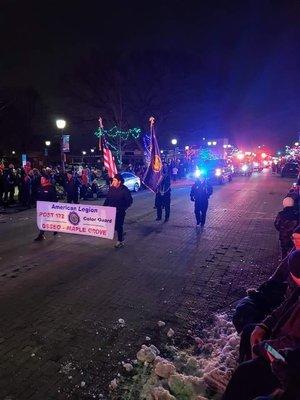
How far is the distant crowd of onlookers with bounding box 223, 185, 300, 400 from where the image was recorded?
95.7 inches

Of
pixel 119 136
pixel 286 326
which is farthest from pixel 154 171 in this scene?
pixel 119 136

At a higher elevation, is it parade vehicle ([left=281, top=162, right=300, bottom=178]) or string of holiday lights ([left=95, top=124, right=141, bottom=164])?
string of holiday lights ([left=95, top=124, right=141, bottom=164])

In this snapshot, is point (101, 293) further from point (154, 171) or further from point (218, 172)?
point (218, 172)

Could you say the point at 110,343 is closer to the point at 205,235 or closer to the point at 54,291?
the point at 54,291

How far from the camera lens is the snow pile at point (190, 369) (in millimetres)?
3887

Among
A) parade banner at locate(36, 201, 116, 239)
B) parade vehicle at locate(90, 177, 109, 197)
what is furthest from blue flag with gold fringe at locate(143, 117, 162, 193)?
parade vehicle at locate(90, 177, 109, 197)

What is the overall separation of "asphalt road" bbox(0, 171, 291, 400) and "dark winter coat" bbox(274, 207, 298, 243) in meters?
1.31

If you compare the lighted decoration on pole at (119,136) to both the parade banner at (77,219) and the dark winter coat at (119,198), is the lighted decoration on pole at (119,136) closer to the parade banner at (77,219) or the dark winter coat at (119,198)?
the parade banner at (77,219)

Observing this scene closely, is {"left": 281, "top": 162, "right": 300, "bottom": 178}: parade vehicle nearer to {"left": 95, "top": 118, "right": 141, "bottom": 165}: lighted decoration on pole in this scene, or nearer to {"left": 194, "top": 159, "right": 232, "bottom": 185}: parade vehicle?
{"left": 194, "top": 159, "right": 232, "bottom": 185}: parade vehicle

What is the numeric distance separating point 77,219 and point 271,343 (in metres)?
7.69

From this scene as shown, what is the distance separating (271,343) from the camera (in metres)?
2.92

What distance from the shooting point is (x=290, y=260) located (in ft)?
9.86

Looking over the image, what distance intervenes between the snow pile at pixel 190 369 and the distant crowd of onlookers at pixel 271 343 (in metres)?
0.67

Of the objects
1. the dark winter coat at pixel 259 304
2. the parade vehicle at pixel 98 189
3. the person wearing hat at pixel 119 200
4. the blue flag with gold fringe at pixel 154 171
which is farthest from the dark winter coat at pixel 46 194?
the parade vehicle at pixel 98 189
